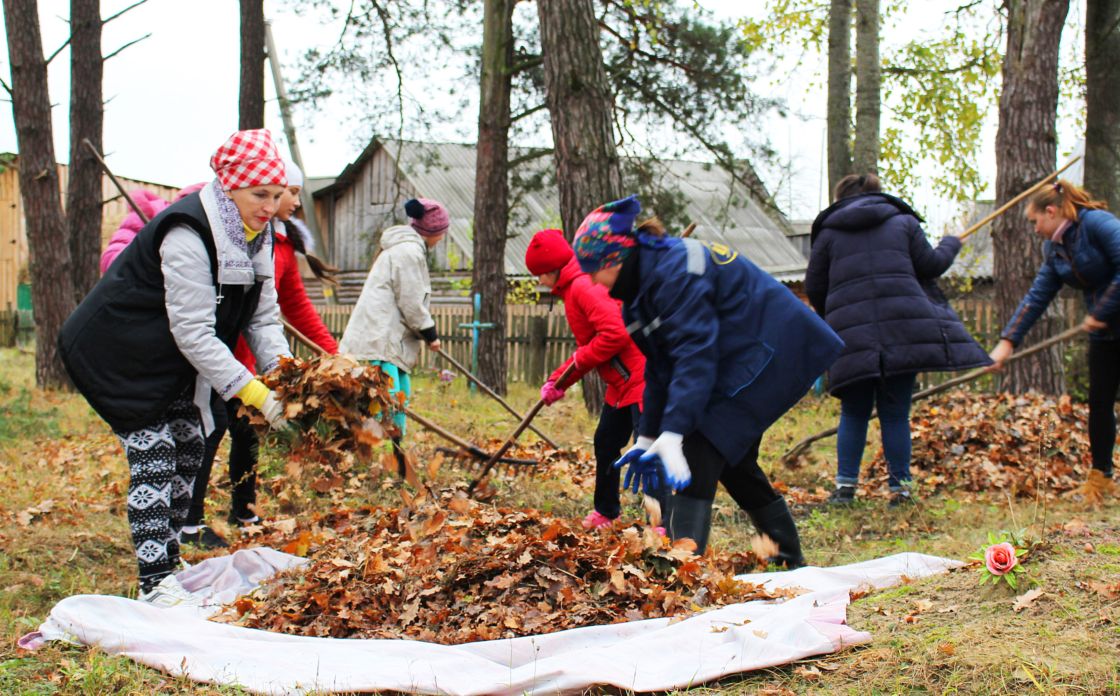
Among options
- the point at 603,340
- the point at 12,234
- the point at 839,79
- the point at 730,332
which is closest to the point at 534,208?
the point at 12,234

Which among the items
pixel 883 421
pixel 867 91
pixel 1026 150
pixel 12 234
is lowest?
pixel 883 421

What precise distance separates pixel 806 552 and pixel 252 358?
9.74 ft

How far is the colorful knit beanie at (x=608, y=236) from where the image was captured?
374 centimetres

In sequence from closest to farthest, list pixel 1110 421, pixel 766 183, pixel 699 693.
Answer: pixel 699 693, pixel 1110 421, pixel 766 183

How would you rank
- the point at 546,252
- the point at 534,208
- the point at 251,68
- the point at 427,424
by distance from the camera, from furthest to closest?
1. the point at 534,208
2. the point at 251,68
3. the point at 546,252
4. the point at 427,424

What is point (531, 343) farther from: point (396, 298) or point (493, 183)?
point (396, 298)

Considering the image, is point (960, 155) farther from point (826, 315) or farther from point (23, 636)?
point (23, 636)

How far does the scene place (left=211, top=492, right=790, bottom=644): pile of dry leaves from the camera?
3330 mm

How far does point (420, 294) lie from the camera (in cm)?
621

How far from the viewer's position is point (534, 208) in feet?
94.2

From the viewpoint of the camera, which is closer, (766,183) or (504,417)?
(504,417)

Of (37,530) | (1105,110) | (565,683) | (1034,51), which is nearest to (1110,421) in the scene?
(1034,51)

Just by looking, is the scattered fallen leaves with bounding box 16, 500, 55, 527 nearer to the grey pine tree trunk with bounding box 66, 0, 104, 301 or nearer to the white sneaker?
the white sneaker

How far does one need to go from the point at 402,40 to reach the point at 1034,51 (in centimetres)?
738
